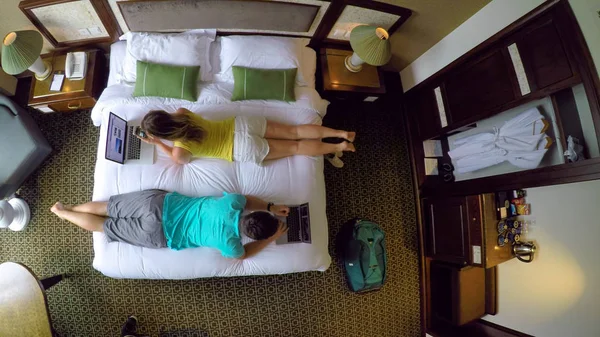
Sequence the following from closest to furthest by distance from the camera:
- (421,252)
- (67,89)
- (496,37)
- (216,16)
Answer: (496,37) < (216,16) < (67,89) < (421,252)

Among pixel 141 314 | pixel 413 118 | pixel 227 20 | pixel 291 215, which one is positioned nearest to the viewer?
pixel 291 215

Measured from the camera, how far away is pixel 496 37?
6.77 feet

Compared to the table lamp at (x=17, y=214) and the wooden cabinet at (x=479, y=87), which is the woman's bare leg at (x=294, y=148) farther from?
the table lamp at (x=17, y=214)

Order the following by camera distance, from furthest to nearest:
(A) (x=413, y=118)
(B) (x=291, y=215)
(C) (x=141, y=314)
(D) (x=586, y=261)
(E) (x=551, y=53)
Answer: (A) (x=413, y=118) → (C) (x=141, y=314) → (B) (x=291, y=215) → (D) (x=586, y=261) → (E) (x=551, y=53)

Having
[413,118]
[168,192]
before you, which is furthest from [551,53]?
[168,192]

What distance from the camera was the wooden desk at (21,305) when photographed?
77.8 inches

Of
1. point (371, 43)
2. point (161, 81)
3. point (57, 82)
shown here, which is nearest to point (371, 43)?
point (371, 43)

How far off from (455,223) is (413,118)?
109cm

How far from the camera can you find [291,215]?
2.15 m

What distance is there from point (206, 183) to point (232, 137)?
38 cm

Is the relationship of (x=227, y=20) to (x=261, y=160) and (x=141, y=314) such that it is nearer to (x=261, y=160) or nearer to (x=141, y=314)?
(x=261, y=160)

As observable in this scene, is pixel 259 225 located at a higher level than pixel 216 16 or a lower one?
lower

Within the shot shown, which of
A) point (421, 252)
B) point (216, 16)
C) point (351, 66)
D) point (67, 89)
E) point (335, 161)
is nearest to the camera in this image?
point (216, 16)

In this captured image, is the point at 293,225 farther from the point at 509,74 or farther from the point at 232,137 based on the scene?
the point at 509,74
